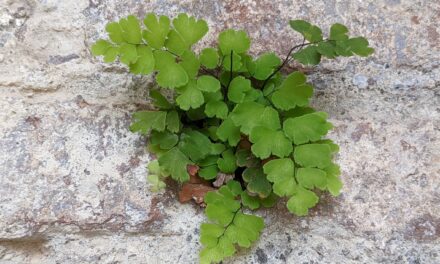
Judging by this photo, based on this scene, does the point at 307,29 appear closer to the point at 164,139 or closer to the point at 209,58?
the point at 209,58

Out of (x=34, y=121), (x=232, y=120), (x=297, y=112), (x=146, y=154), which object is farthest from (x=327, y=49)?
(x=34, y=121)

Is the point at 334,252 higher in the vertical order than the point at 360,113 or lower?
lower

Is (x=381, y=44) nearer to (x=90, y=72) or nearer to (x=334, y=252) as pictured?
(x=334, y=252)

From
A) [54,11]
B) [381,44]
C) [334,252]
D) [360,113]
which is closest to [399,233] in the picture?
[334,252]

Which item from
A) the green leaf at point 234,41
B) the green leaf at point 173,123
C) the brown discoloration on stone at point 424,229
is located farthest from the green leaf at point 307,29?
the brown discoloration on stone at point 424,229

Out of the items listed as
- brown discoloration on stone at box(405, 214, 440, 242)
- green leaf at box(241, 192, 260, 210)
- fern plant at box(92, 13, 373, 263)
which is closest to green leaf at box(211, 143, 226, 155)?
fern plant at box(92, 13, 373, 263)
